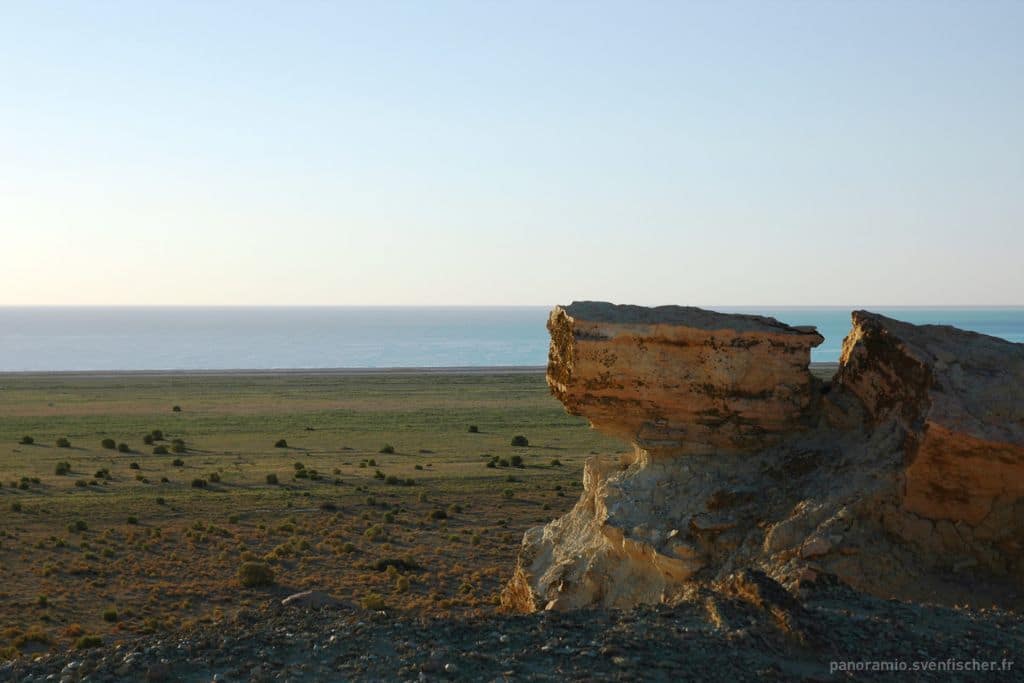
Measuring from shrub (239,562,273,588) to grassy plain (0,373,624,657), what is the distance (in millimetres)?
252

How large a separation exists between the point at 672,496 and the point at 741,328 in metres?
2.65

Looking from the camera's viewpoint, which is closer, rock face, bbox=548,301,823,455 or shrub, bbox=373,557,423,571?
rock face, bbox=548,301,823,455

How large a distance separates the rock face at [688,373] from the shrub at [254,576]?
32.6 feet

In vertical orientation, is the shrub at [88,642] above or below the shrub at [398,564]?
above

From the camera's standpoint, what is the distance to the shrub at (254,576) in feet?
71.8

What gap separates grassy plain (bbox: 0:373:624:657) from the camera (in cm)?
2105

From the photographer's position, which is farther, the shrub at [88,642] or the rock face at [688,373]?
the shrub at [88,642]

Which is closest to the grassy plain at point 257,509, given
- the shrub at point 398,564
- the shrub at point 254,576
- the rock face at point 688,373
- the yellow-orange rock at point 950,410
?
the shrub at point 398,564

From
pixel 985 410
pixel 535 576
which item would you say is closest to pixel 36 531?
pixel 535 576

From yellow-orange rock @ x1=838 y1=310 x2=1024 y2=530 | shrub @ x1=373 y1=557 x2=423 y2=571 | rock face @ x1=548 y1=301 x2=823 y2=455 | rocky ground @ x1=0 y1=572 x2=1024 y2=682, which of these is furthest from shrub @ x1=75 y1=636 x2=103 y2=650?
yellow-orange rock @ x1=838 y1=310 x2=1024 y2=530

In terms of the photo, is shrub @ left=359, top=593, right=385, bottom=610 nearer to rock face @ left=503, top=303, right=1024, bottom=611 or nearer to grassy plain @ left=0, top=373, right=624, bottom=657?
grassy plain @ left=0, top=373, right=624, bottom=657

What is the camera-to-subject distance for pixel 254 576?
21875 millimetres

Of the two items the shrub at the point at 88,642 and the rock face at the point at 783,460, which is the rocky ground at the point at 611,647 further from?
the shrub at the point at 88,642

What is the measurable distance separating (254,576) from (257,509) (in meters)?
9.29
